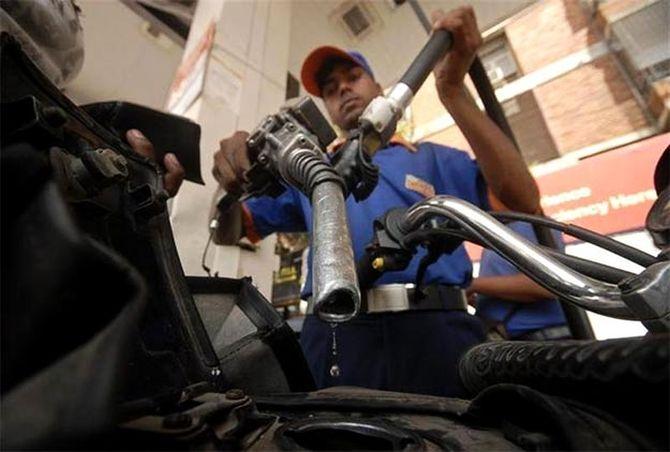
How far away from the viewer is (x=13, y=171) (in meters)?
0.13

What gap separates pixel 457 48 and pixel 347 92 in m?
0.39

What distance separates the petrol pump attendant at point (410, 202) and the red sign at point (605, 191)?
0.93 meters

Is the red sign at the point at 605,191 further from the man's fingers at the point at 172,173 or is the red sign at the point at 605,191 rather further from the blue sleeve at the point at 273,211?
the man's fingers at the point at 172,173

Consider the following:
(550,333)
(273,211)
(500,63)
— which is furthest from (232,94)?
(500,63)

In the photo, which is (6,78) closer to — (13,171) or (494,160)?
(13,171)

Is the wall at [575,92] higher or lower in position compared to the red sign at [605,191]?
higher

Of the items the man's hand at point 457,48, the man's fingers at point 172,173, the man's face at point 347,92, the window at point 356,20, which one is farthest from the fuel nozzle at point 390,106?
the window at point 356,20

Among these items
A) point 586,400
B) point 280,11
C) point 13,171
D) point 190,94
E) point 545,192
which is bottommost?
point 545,192

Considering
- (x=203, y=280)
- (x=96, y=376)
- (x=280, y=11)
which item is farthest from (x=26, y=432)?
(x=280, y=11)

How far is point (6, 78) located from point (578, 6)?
147cm

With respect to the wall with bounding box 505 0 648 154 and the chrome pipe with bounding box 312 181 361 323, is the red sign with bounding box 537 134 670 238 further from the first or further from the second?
the chrome pipe with bounding box 312 181 361 323

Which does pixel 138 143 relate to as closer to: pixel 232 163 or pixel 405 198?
pixel 232 163

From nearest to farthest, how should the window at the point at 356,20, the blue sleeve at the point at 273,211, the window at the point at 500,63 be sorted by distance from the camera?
the blue sleeve at the point at 273,211
the window at the point at 356,20
the window at the point at 500,63

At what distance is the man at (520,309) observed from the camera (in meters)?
1.02
